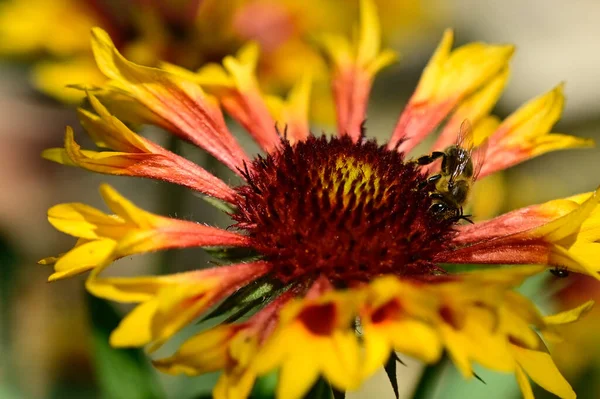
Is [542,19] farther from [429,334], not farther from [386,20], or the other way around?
[429,334]

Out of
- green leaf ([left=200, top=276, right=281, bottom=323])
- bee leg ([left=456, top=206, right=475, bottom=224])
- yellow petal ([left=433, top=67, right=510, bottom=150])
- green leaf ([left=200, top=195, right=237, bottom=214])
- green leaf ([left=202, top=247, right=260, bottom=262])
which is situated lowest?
green leaf ([left=200, top=276, right=281, bottom=323])

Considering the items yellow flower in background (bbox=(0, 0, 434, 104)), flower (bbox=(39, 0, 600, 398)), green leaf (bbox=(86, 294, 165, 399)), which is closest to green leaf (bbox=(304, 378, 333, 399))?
flower (bbox=(39, 0, 600, 398))

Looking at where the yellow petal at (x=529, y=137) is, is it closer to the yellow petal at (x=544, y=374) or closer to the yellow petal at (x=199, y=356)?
the yellow petal at (x=544, y=374)

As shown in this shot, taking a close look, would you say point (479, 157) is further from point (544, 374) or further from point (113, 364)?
point (113, 364)

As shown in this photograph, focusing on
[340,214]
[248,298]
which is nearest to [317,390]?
[248,298]

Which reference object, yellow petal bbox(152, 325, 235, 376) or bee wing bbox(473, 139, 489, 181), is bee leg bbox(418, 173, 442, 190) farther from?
yellow petal bbox(152, 325, 235, 376)
